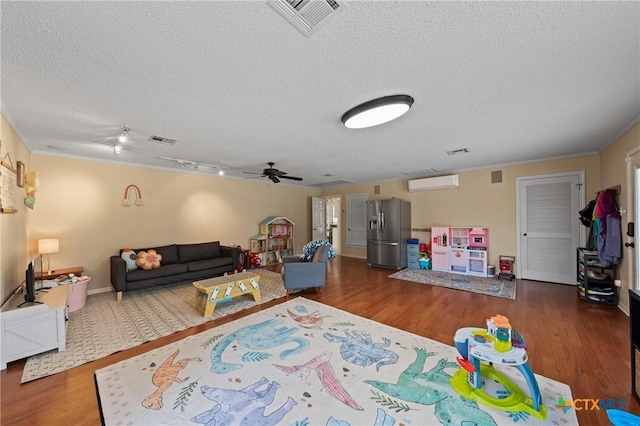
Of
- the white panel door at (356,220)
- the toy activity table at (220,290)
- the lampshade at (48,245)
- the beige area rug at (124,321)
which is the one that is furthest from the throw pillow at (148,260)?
A: the white panel door at (356,220)

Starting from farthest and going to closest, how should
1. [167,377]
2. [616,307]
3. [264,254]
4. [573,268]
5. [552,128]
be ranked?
[264,254] < [573,268] < [616,307] < [552,128] < [167,377]

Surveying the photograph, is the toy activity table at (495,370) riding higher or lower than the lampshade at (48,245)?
lower

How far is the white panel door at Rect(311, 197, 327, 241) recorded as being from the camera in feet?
26.8

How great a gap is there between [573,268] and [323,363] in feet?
17.6

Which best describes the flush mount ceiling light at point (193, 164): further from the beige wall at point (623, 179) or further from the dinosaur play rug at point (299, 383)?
the beige wall at point (623, 179)

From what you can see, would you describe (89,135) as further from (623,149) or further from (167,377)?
(623,149)

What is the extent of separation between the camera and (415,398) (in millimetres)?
1789

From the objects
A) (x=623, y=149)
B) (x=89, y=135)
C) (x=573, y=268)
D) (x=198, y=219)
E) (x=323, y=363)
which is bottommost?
(x=323, y=363)

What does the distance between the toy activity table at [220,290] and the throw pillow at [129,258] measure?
5.66ft

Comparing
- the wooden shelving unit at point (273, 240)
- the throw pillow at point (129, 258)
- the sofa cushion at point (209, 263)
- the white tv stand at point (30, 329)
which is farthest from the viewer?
the wooden shelving unit at point (273, 240)

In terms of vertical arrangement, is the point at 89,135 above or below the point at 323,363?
above

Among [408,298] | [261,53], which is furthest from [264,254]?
[261,53]

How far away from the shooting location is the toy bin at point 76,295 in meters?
3.39

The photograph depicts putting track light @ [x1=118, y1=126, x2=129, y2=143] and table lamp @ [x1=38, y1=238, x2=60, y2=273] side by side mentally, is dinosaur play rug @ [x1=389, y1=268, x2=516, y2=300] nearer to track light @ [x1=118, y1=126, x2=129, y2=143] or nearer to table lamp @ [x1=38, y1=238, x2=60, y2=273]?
track light @ [x1=118, y1=126, x2=129, y2=143]
